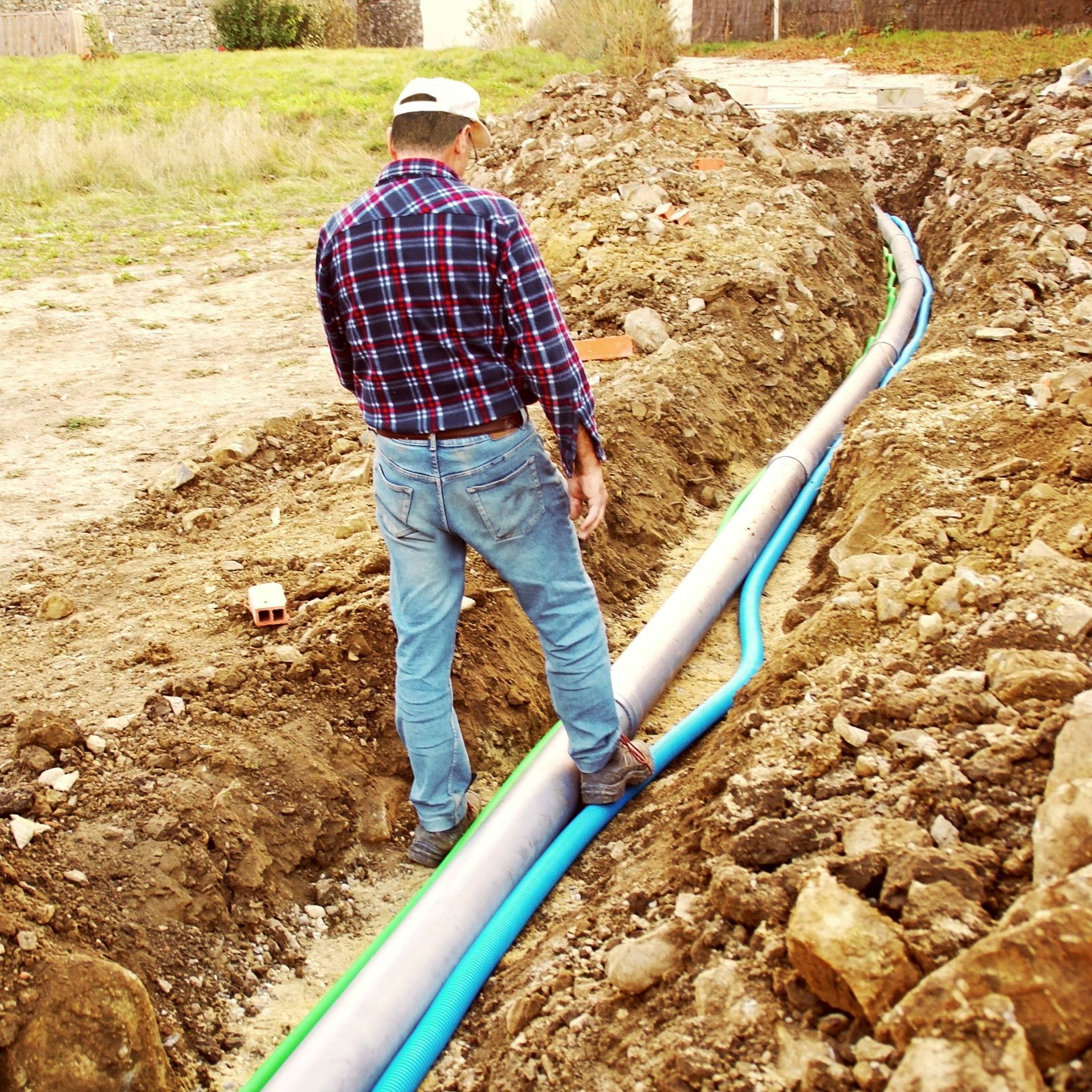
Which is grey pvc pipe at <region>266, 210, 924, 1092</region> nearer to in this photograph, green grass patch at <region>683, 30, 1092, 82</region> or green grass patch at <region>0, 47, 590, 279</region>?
green grass patch at <region>0, 47, 590, 279</region>

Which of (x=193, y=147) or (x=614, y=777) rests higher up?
(x=193, y=147)

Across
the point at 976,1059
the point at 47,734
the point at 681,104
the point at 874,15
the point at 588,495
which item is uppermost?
the point at 874,15

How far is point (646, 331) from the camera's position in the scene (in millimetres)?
6516

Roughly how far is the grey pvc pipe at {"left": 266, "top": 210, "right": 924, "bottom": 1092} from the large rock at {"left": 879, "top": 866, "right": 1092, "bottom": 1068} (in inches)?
50.1

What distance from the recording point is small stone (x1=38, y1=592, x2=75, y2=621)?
407cm

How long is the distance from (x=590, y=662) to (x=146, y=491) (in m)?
3.04

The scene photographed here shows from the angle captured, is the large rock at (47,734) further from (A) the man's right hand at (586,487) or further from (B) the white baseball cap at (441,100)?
(B) the white baseball cap at (441,100)

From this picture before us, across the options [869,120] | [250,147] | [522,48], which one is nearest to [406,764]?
[869,120]

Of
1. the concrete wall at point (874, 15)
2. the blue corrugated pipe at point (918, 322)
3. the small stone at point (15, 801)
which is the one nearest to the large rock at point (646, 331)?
the blue corrugated pipe at point (918, 322)

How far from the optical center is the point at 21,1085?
239cm

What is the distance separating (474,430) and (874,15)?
18230 millimetres

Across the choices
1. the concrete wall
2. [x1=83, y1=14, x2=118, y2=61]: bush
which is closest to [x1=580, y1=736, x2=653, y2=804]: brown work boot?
the concrete wall

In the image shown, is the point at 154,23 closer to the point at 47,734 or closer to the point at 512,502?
the point at 47,734

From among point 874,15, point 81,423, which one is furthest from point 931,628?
point 874,15
